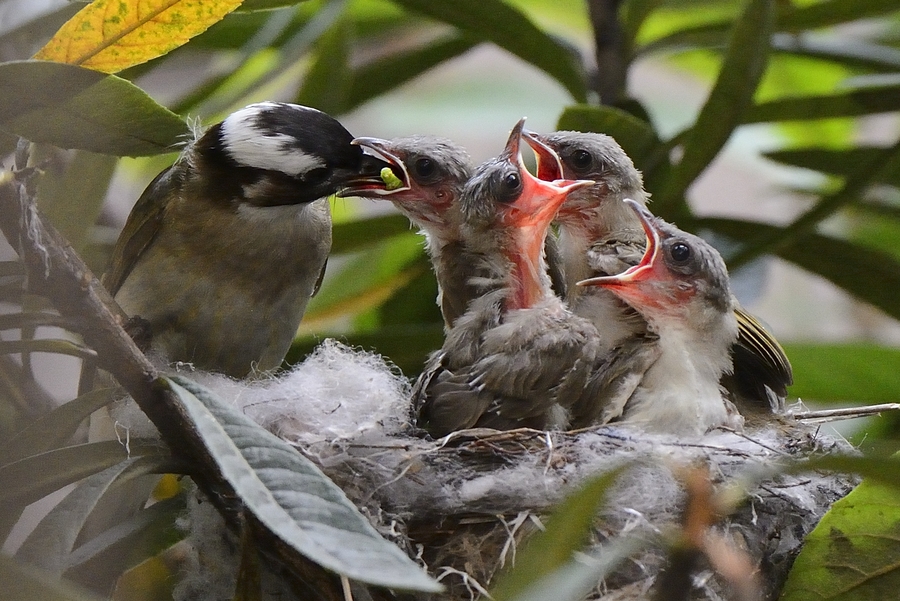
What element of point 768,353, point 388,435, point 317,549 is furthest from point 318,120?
point 317,549

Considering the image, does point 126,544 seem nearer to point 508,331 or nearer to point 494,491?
point 494,491

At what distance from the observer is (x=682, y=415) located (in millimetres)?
1671

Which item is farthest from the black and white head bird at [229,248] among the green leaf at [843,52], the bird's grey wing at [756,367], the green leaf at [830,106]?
the green leaf at [843,52]

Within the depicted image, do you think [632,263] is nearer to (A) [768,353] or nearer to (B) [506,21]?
(A) [768,353]

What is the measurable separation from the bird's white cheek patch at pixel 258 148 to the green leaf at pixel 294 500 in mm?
771

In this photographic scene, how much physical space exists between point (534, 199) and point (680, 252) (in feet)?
0.94

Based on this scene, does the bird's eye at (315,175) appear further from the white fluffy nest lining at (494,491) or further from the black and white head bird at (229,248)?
the white fluffy nest lining at (494,491)

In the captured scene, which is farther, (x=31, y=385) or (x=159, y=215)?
(x=159, y=215)

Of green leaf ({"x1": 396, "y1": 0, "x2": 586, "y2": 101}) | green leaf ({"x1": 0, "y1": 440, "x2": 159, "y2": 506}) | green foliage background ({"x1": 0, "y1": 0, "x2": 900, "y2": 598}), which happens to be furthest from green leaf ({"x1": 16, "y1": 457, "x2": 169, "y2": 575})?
green leaf ({"x1": 396, "y1": 0, "x2": 586, "y2": 101})

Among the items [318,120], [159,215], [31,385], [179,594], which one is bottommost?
[179,594]

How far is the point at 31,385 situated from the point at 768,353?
4.39ft

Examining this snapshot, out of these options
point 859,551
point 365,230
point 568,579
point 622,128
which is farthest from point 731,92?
point 568,579

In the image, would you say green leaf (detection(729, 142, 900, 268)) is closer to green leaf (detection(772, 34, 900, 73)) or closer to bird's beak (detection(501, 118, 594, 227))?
green leaf (detection(772, 34, 900, 73))

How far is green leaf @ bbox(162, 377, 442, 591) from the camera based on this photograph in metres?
0.80
